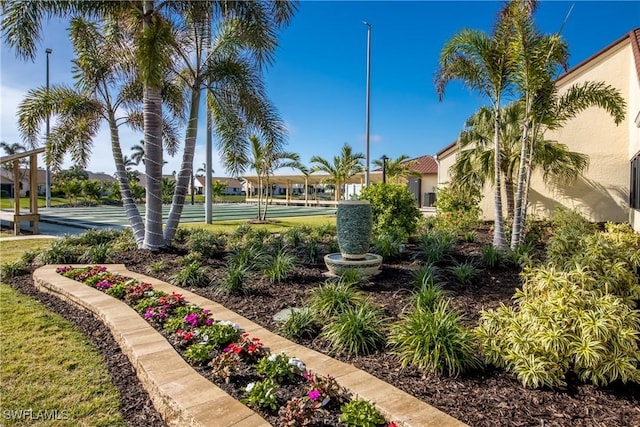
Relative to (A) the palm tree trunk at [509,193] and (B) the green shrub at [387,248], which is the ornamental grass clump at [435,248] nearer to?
(B) the green shrub at [387,248]

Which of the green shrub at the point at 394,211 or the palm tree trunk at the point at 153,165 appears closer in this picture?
the palm tree trunk at the point at 153,165

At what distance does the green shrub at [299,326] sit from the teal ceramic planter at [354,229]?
238 cm

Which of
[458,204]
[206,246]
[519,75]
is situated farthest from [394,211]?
[206,246]

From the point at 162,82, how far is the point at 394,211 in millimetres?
6438

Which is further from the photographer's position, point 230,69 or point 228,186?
point 228,186

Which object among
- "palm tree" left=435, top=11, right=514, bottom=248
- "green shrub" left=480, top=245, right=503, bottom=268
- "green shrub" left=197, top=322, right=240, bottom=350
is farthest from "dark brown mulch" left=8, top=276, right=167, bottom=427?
"palm tree" left=435, top=11, right=514, bottom=248

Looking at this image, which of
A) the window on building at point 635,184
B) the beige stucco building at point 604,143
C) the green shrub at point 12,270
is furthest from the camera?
the beige stucco building at point 604,143

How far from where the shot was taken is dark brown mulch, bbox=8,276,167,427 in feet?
9.74

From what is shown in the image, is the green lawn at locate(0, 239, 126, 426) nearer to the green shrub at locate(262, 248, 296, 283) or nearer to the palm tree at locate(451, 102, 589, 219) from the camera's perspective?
the green shrub at locate(262, 248, 296, 283)

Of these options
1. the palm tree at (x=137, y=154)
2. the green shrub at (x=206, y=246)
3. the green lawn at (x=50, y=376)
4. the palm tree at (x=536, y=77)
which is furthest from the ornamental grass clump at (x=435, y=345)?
the palm tree at (x=137, y=154)

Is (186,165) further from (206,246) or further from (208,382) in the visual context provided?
A: (208,382)

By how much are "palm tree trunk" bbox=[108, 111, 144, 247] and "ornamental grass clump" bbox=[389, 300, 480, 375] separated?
7.19 m

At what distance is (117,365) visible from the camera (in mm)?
3777

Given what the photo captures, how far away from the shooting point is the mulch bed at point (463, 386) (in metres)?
2.70
